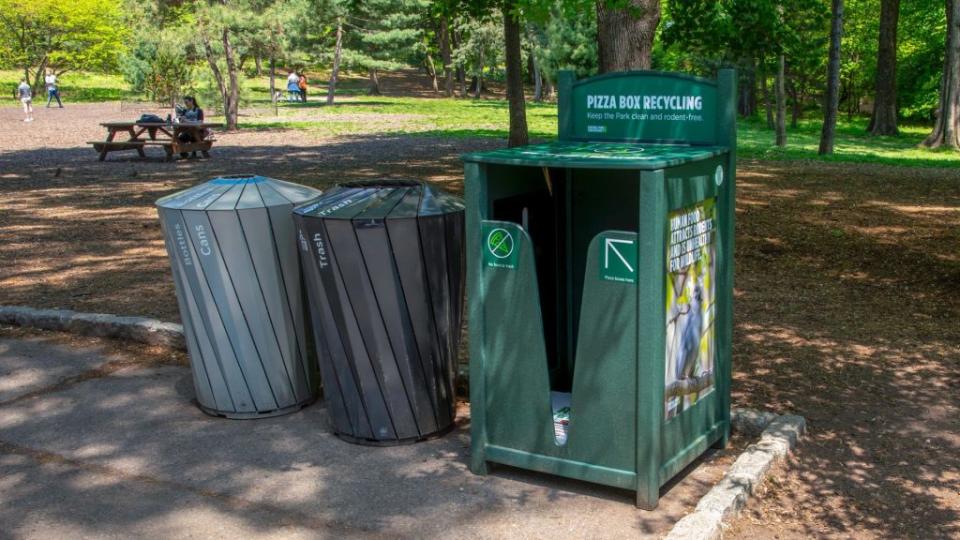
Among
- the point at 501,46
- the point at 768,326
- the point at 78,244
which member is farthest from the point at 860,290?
the point at 501,46

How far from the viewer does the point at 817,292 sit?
25.4 feet

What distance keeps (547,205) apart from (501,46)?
48646 mm

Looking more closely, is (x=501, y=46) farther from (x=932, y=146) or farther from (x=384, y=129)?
(x=932, y=146)

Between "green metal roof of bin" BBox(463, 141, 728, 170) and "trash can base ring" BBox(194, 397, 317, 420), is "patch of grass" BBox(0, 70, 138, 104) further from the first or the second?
"green metal roof of bin" BBox(463, 141, 728, 170)

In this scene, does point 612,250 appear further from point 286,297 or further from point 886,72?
point 886,72

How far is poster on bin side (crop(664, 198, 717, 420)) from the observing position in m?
Result: 3.95

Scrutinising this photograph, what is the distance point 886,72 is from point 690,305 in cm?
2965

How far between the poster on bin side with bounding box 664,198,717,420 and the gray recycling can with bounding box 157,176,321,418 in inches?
78.2

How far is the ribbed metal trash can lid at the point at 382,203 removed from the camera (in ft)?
14.6

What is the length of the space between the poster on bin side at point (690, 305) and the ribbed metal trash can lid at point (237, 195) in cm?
197

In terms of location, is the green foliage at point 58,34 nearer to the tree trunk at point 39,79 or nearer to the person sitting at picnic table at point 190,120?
the tree trunk at point 39,79

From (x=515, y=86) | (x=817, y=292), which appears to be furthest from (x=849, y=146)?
(x=817, y=292)

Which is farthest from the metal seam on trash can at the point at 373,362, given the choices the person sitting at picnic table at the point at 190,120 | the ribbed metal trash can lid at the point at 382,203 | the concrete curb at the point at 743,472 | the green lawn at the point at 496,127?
the person sitting at picnic table at the point at 190,120

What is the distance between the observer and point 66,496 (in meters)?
4.25
